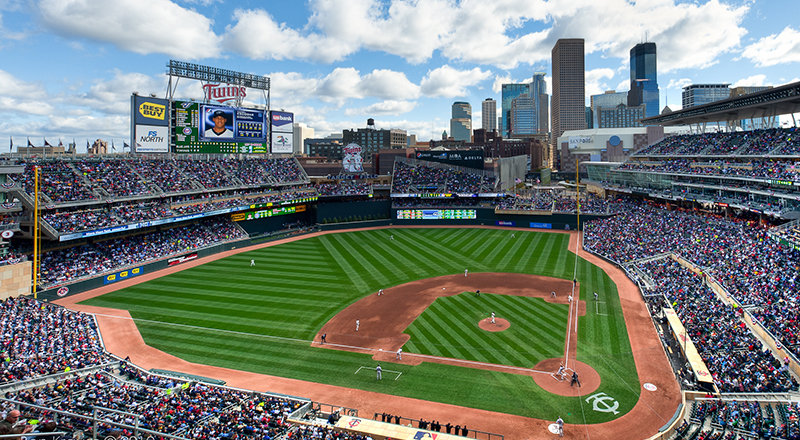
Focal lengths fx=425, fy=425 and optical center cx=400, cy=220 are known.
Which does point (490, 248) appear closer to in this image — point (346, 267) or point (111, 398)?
point (346, 267)

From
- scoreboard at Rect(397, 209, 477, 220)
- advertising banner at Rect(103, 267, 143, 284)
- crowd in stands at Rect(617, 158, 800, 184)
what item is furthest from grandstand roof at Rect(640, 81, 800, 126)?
advertising banner at Rect(103, 267, 143, 284)

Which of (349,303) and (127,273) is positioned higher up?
(127,273)

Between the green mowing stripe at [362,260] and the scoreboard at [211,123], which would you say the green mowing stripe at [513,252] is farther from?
the scoreboard at [211,123]

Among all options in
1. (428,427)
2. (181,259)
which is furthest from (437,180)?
(428,427)

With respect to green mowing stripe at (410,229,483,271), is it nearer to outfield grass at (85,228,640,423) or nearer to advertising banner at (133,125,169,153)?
outfield grass at (85,228,640,423)

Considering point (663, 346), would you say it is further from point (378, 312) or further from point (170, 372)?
point (170, 372)

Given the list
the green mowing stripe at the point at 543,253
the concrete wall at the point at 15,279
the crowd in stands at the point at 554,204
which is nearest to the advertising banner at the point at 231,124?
the concrete wall at the point at 15,279

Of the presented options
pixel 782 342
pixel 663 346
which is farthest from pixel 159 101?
pixel 782 342
